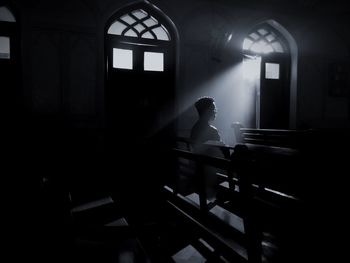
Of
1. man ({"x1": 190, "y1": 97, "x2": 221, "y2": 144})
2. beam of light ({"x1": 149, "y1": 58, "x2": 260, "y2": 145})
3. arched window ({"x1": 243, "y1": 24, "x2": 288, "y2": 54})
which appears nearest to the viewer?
man ({"x1": 190, "y1": 97, "x2": 221, "y2": 144})

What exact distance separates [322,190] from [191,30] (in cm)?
532

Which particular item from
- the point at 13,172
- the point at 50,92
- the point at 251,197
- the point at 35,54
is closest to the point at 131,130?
the point at 50,92

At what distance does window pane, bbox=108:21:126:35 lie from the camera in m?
5.97

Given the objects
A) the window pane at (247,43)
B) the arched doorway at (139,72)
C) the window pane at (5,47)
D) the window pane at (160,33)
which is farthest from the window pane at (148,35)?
the window pane at (5,47)

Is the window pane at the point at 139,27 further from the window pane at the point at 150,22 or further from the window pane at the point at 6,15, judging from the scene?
the window pane at the point at 6,15

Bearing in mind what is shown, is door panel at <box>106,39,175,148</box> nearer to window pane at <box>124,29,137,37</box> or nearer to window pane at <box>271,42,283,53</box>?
window pane at <box>124,29,137,37</box>

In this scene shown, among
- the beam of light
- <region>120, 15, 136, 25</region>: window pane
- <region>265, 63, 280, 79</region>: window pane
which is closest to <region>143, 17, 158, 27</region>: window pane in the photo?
<region>120, 15, 136, 25</region>: window pane

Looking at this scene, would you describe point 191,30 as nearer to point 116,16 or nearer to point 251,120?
point 116,16

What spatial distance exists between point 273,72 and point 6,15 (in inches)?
223

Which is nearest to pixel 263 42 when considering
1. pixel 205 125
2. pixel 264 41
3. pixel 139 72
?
pixel 264 41

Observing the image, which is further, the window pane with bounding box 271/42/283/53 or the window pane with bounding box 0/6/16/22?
the window pane with bounding box 271/42/283/53

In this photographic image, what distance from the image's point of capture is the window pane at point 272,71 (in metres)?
7.18

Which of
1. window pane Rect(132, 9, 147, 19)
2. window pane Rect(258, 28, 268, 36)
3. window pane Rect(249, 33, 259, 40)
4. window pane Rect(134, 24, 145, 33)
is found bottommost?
window pane Rect(134, 24, 145, 33)

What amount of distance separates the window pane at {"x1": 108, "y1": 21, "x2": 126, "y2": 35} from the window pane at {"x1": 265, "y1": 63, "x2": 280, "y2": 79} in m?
3.42
